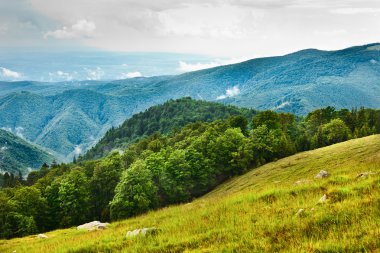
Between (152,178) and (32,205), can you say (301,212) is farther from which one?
(32,205)

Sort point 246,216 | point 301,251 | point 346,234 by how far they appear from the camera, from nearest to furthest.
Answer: point 301,251, point 346,234, point 246,216

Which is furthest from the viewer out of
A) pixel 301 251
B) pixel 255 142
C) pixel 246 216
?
pixel 255 142

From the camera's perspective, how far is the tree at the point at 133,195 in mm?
72875

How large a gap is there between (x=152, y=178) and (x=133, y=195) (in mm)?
16546

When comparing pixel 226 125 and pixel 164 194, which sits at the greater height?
pixel 226 125

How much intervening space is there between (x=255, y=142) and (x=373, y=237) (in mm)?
95472

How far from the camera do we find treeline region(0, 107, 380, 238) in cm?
7656

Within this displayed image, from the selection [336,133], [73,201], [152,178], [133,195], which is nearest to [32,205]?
[73,201]

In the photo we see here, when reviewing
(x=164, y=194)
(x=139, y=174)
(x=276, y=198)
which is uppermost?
(x=276, y=198)

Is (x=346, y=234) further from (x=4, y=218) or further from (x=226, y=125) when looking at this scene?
(x=226, y=125)

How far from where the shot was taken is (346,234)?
39.8ft

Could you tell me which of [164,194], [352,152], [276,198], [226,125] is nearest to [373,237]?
[276,198]

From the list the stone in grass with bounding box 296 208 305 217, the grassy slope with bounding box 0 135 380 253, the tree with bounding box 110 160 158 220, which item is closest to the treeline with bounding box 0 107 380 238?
the tree with bounding box 110 160 158 220

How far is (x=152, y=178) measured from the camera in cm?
9175
